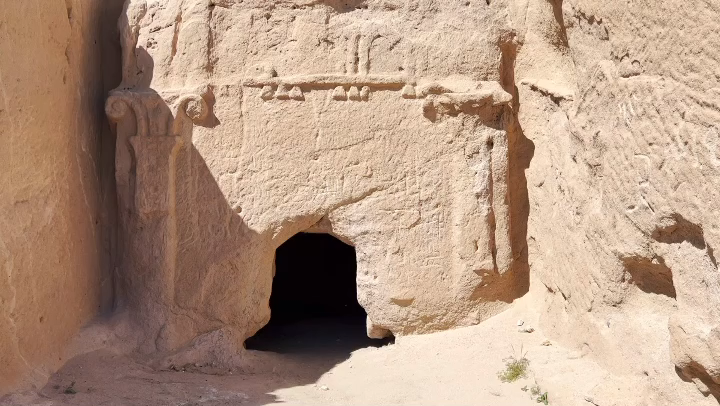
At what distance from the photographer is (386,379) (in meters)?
6.22

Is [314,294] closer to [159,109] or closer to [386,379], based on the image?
[386,379]

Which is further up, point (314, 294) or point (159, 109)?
point (159, 109)

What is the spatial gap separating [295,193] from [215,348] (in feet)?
3.87

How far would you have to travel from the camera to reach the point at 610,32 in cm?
538

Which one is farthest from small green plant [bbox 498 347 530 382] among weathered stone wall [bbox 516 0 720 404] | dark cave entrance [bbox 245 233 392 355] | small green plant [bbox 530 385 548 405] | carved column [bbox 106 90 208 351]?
carved column [bbox 106 90 208 351]

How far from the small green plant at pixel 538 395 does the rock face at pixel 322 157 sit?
871 mm

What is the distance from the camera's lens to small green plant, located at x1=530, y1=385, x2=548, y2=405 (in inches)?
223

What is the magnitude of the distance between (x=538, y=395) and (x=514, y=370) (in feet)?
1.10

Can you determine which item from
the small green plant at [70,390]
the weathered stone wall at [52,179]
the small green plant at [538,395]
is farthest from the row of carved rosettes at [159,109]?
the small green plant at [538,395]

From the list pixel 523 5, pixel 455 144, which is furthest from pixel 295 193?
pixel 523 5

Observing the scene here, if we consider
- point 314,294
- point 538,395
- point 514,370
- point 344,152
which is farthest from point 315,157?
point 314,294

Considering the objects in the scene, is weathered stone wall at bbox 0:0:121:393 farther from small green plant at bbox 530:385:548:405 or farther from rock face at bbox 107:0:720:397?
small green plant at bbox 530:385:548:405

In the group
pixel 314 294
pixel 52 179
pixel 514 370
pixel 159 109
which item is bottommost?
pixel 314 294

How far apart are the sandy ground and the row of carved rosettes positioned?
5.09ft
